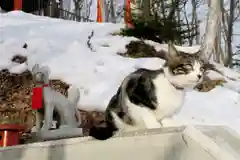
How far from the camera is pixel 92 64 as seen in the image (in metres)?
4.67

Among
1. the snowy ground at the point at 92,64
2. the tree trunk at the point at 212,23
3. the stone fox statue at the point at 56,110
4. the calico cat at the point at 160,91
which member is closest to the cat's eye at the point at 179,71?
the calico cat at the point at 160,91

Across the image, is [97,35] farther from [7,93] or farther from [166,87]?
[166,87]

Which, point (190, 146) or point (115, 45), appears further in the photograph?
point (115, 45)

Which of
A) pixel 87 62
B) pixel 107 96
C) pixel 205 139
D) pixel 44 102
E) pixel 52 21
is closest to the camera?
pixel 205 139

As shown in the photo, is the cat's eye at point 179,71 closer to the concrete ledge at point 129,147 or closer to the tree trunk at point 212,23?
the concrete ledge at point 129,147

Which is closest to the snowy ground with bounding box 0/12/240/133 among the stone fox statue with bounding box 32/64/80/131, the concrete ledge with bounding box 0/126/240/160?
the stone fox statue with bounding box 32/64/80/131

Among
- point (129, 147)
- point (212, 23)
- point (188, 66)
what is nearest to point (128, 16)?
point (212, 23)

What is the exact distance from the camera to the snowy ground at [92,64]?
406 centimetres

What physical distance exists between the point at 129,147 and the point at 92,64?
2.70 m

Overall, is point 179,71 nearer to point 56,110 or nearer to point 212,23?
point 56,110

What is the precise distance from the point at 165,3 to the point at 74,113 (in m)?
6.31

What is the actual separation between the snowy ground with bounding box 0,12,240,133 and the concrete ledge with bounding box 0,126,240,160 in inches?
65.3

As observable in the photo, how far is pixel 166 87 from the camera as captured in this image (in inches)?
86.4

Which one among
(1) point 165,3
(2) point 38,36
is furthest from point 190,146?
(1) point 165,3
